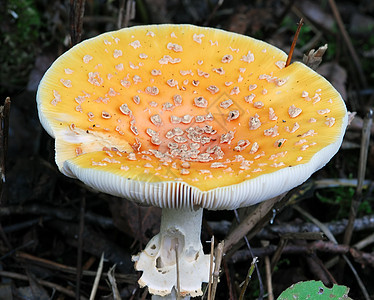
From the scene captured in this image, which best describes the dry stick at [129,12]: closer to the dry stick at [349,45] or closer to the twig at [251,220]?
the twig at [251,220]

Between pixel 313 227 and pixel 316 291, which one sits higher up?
pixel 316 291

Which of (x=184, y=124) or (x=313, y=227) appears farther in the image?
(x=313, y=227)

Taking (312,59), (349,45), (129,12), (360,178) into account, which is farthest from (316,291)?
(349,45)

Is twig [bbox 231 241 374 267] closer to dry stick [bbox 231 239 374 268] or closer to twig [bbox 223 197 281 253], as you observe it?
dry stick [bbox 231 239 374 268]

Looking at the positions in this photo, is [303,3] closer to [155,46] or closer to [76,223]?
[155,46]

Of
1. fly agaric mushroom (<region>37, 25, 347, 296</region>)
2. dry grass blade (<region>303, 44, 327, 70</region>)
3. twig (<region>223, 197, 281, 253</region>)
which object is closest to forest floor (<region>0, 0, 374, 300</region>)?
twig (<region>223, 197, 281, 253</region>)

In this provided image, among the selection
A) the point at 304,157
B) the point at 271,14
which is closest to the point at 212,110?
the point at 304,157

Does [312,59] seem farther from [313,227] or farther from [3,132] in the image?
[3,132]
